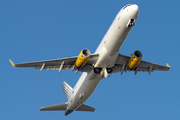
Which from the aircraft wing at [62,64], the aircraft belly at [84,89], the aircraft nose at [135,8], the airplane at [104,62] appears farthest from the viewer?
the aircraft belly at [84,89]

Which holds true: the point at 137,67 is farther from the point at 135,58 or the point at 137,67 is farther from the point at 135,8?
the point at 135,8

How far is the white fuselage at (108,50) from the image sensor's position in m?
32.7

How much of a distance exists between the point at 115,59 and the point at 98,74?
348cm

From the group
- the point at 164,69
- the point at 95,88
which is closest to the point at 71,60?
the point at 95,88

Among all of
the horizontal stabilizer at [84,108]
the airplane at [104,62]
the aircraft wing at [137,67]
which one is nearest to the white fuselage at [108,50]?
the airplane at [104,62]

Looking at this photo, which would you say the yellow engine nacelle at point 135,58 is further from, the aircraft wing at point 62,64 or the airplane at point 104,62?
the aircraft wing at point 62,64

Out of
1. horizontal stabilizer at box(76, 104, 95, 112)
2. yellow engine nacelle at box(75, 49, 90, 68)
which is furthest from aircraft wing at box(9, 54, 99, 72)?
horizontal stabilizer at box(76, 104, 95, 112)

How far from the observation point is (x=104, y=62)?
1428 inches

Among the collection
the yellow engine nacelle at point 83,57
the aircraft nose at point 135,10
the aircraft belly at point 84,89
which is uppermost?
the aircraft nose at point 135,10

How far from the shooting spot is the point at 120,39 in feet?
111

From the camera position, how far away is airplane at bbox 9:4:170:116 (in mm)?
33094

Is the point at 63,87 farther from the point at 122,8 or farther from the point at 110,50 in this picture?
the point at 122,8

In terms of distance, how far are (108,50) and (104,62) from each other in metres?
2.08

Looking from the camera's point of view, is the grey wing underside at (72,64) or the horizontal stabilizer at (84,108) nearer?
the grey wing underside at (72,64)
